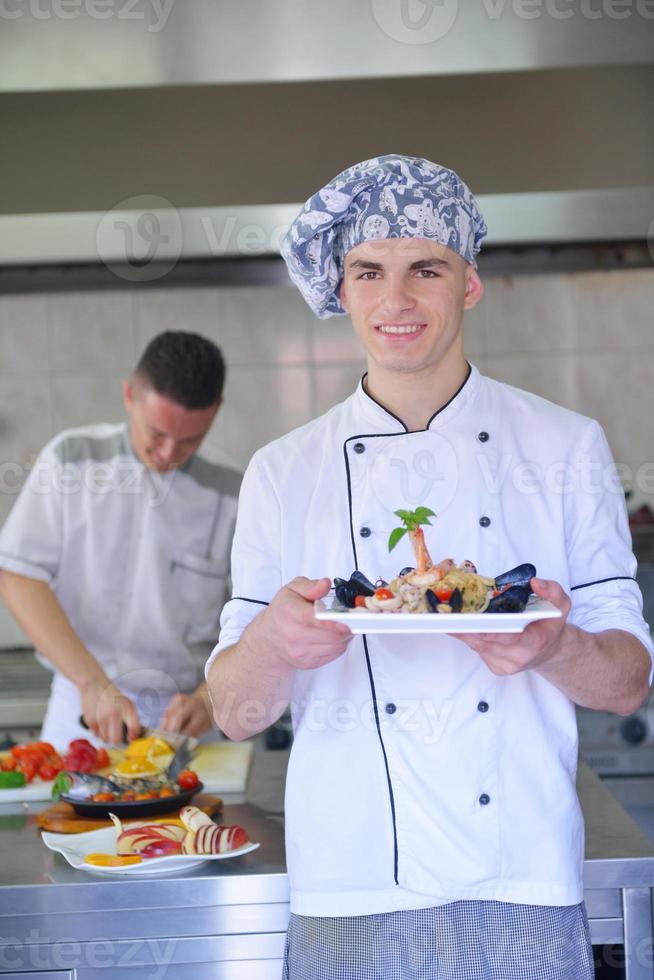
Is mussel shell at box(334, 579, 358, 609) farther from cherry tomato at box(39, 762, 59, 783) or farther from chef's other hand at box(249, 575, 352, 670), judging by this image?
cherry tomato at box(39, 762, 59, 783)

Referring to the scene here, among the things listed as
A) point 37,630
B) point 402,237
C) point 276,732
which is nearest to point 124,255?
point 37,630

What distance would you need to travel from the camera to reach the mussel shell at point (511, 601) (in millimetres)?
1174

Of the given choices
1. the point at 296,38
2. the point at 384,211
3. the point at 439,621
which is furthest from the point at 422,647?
the point at 296,38

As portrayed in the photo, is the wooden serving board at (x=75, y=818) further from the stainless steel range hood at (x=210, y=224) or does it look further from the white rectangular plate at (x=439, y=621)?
the stainless steel range hood at (x=210, y=224)

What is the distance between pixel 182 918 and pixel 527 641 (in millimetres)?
715

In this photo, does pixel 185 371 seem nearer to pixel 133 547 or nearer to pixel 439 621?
pixel 133 547

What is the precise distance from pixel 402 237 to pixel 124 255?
4.85 feet

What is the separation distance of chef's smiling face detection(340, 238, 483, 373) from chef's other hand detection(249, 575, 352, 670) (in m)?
0.33

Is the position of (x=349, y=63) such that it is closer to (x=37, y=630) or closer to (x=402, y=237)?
(x=402, y=237)

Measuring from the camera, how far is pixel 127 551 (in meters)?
2.85

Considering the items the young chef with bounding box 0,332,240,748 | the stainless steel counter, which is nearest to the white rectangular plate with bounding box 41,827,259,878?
the stainless steel counter

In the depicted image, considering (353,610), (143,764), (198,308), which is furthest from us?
(198,308)

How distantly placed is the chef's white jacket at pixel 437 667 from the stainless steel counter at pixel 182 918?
0.23 meters

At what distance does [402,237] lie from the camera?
1.40 m
